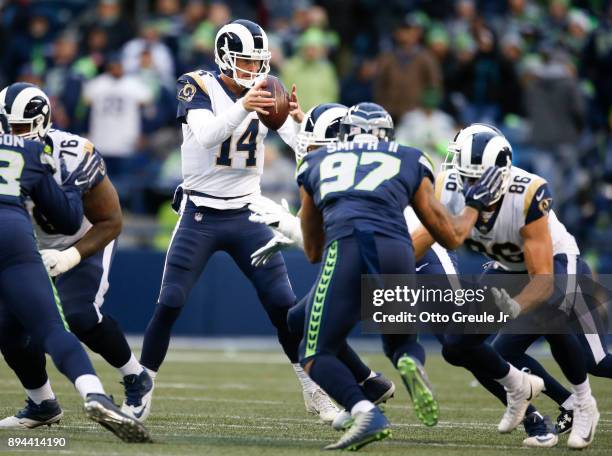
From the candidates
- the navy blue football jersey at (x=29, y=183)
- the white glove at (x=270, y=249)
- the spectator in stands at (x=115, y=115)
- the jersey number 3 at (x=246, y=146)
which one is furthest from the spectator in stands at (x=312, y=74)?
the navy blue football jersey at (x=29, y=183)

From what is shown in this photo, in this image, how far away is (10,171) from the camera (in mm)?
5660

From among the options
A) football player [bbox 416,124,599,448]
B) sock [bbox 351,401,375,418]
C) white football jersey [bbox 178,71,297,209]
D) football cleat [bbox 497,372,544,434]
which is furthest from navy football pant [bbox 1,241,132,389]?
football cleat [bbox 497,372,544,434]

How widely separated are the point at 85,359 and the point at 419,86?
861cm

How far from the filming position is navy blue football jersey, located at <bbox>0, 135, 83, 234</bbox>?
5664mm

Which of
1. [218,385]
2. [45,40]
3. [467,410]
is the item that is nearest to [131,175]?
[45,40]

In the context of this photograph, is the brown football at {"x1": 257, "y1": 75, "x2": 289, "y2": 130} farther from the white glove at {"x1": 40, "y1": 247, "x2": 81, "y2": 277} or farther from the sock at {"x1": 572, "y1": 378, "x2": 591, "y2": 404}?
the sock at {"x1": 572, "y1": 378, "x2": 591, "y2": 404}

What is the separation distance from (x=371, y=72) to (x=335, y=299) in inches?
350

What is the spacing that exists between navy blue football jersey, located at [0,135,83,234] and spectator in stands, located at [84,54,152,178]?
24.4 feet

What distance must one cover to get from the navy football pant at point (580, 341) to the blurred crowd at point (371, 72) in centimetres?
615

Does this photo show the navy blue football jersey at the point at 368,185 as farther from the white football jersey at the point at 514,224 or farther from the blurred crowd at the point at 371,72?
the blurred crowd at the point at 371,72

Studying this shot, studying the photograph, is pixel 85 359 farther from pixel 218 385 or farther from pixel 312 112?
pixel 218 385

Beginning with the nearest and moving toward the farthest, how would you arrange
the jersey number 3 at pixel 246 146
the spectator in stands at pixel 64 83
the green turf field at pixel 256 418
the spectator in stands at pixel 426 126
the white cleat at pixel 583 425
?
the green turf field at pixel 256 418 < the white cleat at pixel 583 425 < the jersey number 3 at pixel 246 146 < the spectator in stands at pixel 426 126 < the spectator in stands at pixel 64 83

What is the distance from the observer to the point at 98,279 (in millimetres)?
6539

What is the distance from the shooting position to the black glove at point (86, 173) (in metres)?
6.07
